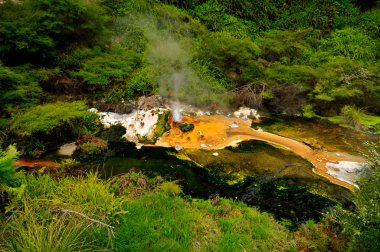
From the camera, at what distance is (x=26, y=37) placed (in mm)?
7688

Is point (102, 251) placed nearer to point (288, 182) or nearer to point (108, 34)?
point (288, 182)

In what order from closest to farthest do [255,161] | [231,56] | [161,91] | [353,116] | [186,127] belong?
[255,161] → [186,127] → [353,116] → [161,91] → [231,56]

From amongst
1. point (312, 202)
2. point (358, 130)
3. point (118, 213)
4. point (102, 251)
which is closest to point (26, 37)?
point (118, 213)

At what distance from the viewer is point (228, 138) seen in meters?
7.66

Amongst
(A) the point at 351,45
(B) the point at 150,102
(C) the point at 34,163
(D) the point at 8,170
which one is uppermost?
(A) the point at 351,45

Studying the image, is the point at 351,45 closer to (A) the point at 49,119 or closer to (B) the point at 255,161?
(B) the point at 255,161

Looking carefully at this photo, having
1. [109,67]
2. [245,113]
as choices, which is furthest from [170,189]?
[109,67]

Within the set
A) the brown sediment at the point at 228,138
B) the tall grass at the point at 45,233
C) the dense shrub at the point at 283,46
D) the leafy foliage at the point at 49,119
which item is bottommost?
the brown sediment at the point at 228,138

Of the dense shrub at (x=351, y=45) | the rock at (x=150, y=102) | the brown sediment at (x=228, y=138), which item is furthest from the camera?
the dense shrub at (x=351, y=45)

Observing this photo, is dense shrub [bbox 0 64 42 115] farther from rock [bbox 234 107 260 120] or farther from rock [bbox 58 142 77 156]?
rock [bbox 234 107 260 120]

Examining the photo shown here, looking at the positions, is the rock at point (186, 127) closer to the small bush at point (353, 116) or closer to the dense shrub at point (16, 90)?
the dense shrub at point (16, 90)

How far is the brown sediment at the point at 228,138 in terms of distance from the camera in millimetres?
6832

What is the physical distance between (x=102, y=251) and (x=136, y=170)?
282 centimetres

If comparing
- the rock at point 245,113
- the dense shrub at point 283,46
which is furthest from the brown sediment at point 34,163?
the dense shrub at point 283,46
